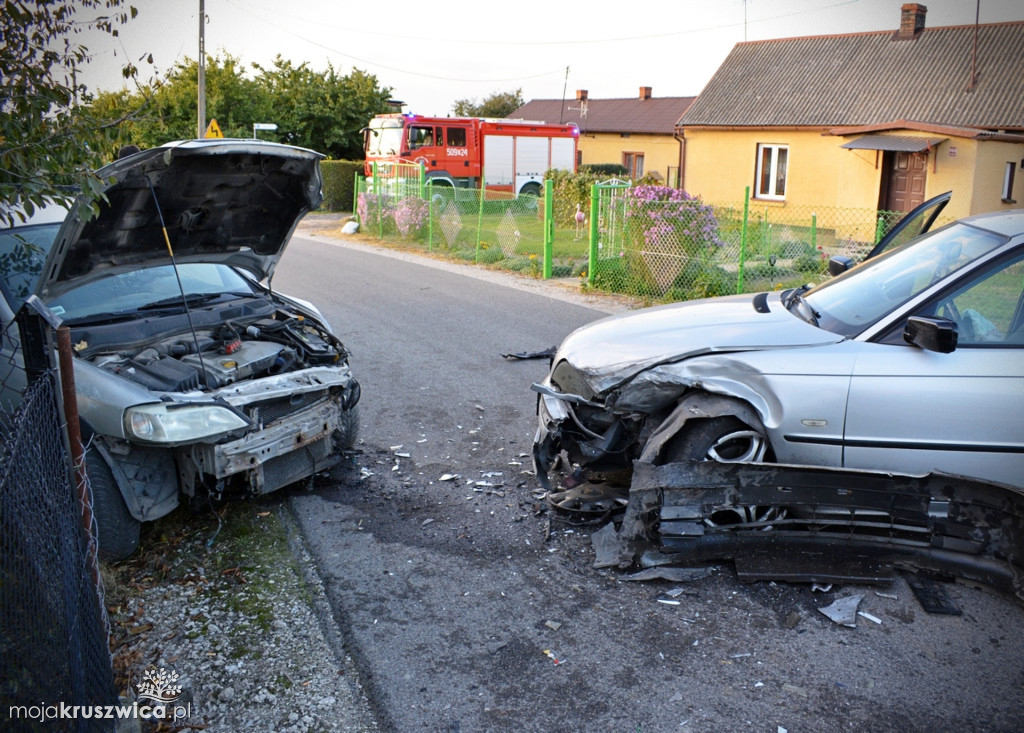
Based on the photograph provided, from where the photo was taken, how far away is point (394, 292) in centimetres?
1306

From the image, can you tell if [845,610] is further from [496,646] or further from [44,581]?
[44,581]

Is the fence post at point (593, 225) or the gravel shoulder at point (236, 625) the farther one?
the fence post at point (593, 225)

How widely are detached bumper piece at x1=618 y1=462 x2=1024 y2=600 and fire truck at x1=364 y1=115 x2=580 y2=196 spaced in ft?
77.5

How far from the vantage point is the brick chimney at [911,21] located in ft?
76.9

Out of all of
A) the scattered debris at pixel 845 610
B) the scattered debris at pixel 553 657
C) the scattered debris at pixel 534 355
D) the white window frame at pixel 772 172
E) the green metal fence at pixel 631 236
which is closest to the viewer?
the scattered debris at pixel 553 657

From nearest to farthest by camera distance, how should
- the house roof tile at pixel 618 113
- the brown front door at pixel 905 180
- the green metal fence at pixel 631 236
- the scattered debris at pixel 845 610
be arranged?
the scattered debris at pixel 845 610, the green metal fence at pixel 631 236, the brown front door at pixel 905 180, the house roof tile at pixel 618 113

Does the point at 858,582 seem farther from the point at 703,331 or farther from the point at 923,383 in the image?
the point at 703,331

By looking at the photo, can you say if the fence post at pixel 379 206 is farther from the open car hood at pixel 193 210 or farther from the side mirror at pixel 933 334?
the side mirror at pixel 933 334

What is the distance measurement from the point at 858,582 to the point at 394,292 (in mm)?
9841

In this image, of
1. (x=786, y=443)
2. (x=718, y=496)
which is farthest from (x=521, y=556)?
(x=786, y=443)

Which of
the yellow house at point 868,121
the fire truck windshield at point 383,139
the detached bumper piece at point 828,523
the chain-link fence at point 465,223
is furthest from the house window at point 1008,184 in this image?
the detached bumper piece at point 828,523

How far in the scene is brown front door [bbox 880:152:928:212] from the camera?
65.4ft

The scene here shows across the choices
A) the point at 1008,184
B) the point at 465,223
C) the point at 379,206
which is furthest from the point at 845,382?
the point at 1008,184

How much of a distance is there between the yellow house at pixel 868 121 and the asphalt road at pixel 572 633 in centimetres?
1695
